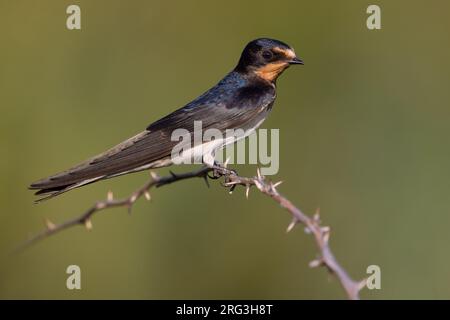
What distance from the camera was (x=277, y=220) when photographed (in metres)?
3.94

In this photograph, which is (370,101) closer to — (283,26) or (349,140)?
(349,140)

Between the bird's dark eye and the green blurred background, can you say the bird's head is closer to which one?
the bird's dark eye

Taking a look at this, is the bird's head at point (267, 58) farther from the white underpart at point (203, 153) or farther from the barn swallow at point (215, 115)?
the white underpart at point (203, 153)

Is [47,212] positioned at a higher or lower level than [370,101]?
lower

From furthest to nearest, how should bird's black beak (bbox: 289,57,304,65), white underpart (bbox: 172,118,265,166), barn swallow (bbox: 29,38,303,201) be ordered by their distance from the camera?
bird's black beak (bbox: 289,57,304,65), white underpart (bbox: 172,118,265,166), barn swallow (bbox: 29,38,303,201)

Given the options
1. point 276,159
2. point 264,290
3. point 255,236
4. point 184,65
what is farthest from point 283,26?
point 264,290

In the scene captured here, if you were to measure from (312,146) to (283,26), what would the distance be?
854 millimetres

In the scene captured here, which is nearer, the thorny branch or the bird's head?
the thorny branch

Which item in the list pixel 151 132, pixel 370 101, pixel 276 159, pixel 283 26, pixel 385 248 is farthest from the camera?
pixel 283 26

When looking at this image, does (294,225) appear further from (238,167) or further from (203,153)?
(238,167)

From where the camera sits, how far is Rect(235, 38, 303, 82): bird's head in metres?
3.50

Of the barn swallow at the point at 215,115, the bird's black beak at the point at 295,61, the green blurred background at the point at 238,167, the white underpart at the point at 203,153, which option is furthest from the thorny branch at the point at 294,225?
the green blurred background at the point at 238,167

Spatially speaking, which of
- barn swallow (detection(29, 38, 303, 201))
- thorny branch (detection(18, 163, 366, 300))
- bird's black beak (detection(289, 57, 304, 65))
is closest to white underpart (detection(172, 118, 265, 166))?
barn swallow (detection(29, 38, 303, 201))

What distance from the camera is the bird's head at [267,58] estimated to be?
3500mm
